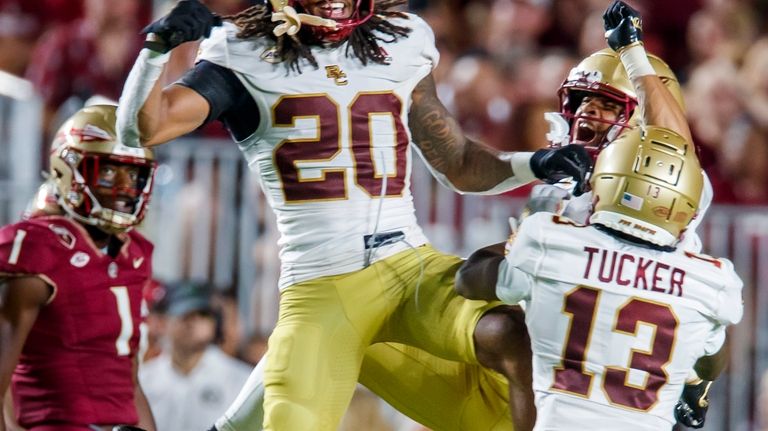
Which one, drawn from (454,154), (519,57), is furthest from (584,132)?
(519,57)

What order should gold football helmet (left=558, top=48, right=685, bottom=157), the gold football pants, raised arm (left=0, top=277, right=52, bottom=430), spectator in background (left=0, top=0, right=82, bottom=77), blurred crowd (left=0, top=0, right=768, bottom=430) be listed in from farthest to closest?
spectator in background (left=0, top=0, right=82, bottom=77)
blurred crowd (left=0, top=0, right=768, bottom=430)
raised arm (left=0, top=277, right=52, bottom=430)
gold football helmet (left=558, top=48, right=685, bottom=157)
the gold football pants

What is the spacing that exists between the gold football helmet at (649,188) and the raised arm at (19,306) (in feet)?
6.58

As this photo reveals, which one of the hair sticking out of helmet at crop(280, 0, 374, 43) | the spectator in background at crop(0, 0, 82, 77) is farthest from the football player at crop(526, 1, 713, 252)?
the spectator in background at crop(0, 0, 82, 77)

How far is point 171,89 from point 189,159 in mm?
3364

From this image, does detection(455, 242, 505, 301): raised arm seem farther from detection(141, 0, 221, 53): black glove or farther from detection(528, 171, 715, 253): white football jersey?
detection(141, 0, 221, 53): black glove

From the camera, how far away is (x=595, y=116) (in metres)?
4.99

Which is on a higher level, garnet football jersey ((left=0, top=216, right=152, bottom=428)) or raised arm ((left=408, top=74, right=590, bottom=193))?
raised arm ((left=408, top=74, right=590, bottom=193))

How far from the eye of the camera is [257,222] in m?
7.85

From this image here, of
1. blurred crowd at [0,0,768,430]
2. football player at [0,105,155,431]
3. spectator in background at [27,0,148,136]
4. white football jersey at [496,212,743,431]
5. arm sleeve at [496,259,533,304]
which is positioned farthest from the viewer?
spectator in background at [27,0,148,136]

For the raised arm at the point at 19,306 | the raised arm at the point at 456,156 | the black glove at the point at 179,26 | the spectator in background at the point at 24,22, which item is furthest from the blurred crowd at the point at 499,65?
the black glove at the point at 179,26

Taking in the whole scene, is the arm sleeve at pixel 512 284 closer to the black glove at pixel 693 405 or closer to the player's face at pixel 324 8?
the black glove at pixel 693 405

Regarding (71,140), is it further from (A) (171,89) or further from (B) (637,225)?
(B) (637,225)

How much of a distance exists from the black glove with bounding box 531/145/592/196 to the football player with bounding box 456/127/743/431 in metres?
0.33

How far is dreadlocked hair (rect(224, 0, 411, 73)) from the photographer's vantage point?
4.74 m
